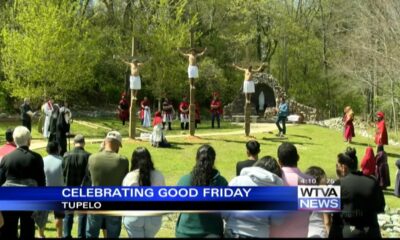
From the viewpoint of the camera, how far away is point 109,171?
23.1 ft

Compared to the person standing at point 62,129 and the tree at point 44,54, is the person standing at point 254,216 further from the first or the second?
the tree at point 44,54

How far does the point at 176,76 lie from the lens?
1454 inches

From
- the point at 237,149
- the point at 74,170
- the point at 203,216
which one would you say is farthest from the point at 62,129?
the point at 203,216

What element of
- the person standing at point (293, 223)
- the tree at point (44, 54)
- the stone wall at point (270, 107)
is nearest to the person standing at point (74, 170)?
the person standing at point (293, 223)

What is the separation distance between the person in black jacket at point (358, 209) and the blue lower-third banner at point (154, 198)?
115 mm

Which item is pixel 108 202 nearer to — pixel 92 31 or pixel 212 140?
pixel 212 140

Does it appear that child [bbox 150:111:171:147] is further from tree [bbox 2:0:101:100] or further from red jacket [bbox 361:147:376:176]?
tree [bbox 2:0:101:100]

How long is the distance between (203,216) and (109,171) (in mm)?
1925

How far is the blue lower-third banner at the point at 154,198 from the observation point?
565 cm

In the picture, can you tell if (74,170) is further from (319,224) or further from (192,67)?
(192,67)

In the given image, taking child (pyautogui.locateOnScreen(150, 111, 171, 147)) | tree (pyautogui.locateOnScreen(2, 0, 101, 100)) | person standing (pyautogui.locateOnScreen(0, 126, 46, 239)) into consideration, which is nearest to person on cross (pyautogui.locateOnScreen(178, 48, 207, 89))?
child (pyautogui.locateOnScreen(150, 111, 171, 147))

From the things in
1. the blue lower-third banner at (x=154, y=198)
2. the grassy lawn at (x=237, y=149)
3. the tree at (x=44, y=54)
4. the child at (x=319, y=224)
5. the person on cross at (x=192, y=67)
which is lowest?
the child at (x=319, y=224)

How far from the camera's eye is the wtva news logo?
577 centimetres

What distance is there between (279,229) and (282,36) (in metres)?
39.9
